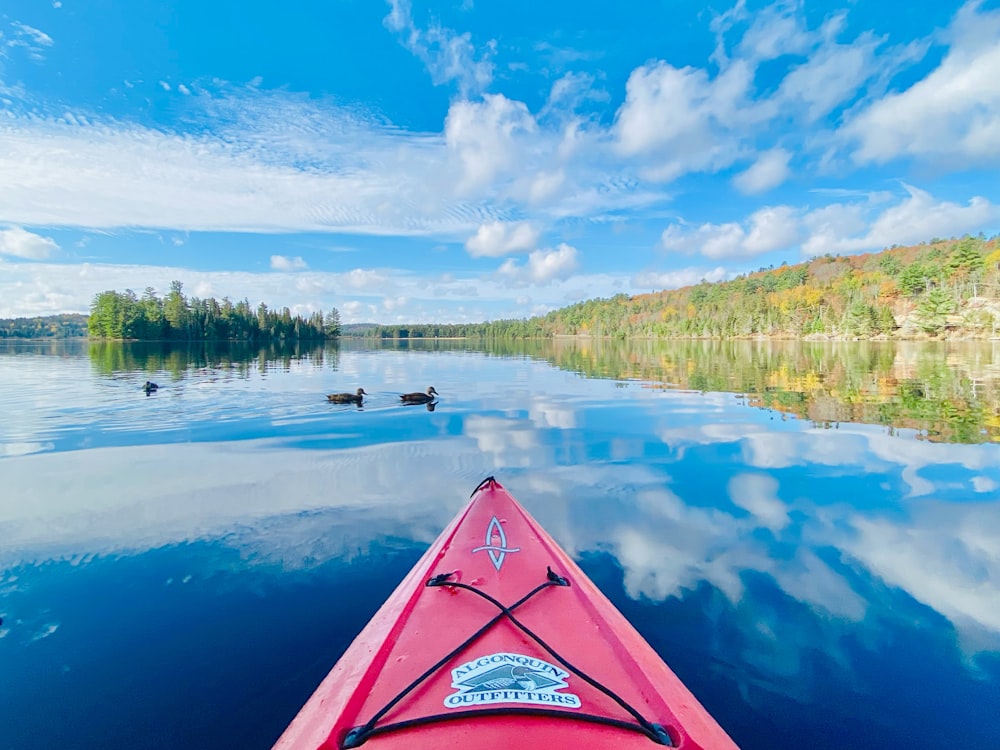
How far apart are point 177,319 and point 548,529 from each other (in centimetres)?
11854

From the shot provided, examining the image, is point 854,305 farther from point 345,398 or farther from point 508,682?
point 508,682

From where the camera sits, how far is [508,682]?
2760 mm

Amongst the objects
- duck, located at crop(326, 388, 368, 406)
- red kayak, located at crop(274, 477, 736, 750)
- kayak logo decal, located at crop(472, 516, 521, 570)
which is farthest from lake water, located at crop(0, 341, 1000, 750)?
duck, located at crop(326, 388, 368, 406)

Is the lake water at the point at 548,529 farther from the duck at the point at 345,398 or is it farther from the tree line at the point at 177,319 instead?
the tree line at the point at 177,319

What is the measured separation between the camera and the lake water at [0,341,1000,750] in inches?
159

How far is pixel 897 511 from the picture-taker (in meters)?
8.02

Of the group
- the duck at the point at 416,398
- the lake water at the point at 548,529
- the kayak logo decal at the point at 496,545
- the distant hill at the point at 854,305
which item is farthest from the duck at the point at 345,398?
the distant hill at the point at 854,305

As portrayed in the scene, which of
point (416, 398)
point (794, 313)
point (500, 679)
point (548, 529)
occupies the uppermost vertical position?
point (794, 313)

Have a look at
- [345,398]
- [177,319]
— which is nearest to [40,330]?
[177,319]

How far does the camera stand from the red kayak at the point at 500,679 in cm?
245

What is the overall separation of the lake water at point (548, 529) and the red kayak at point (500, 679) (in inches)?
53.2

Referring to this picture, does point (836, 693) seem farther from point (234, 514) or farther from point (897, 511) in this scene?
point (234, 514)

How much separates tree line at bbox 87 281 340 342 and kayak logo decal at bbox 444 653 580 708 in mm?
117349

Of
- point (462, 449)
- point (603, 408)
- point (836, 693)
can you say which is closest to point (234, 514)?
point (462, 449)
